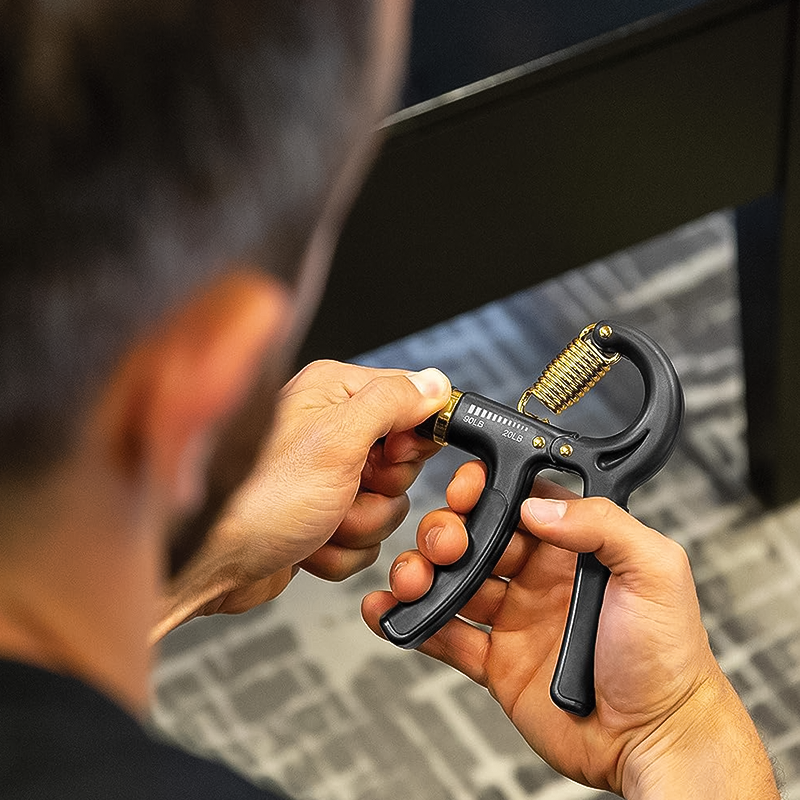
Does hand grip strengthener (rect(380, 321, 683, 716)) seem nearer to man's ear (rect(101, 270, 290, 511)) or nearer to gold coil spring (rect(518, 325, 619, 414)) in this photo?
gold coil spring (rect(518, 325, 619, 414))

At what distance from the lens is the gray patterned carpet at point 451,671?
4.77 ft

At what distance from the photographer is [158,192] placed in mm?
380

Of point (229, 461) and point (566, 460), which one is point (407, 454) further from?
point (229, 461)

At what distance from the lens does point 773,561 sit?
5.30 feet

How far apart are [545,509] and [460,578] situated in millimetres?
80

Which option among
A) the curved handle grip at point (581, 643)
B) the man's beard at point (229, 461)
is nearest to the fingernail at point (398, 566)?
the curved handle grip at point (581, 643)

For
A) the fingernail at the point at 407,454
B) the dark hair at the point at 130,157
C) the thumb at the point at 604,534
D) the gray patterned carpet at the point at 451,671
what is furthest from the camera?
the gray patterned carpet at the point at 451,671

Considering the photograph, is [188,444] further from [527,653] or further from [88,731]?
[527,653]

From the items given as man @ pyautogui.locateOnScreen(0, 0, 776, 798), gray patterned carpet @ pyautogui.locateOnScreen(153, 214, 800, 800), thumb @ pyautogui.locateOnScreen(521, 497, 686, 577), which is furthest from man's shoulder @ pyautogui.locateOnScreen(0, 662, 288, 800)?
gray patterned carpet @ pyautogui.locateOnScreen(153, 214, 800, 800)

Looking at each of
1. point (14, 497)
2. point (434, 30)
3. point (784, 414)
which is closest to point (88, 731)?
point (14, 497)

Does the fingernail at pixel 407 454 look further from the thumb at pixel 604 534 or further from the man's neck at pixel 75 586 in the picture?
the man's neck at pixel 75 586

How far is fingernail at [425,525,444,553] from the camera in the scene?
0.90 metres

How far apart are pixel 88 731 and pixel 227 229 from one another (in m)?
0.17

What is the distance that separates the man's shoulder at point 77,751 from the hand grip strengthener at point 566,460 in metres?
0.47
